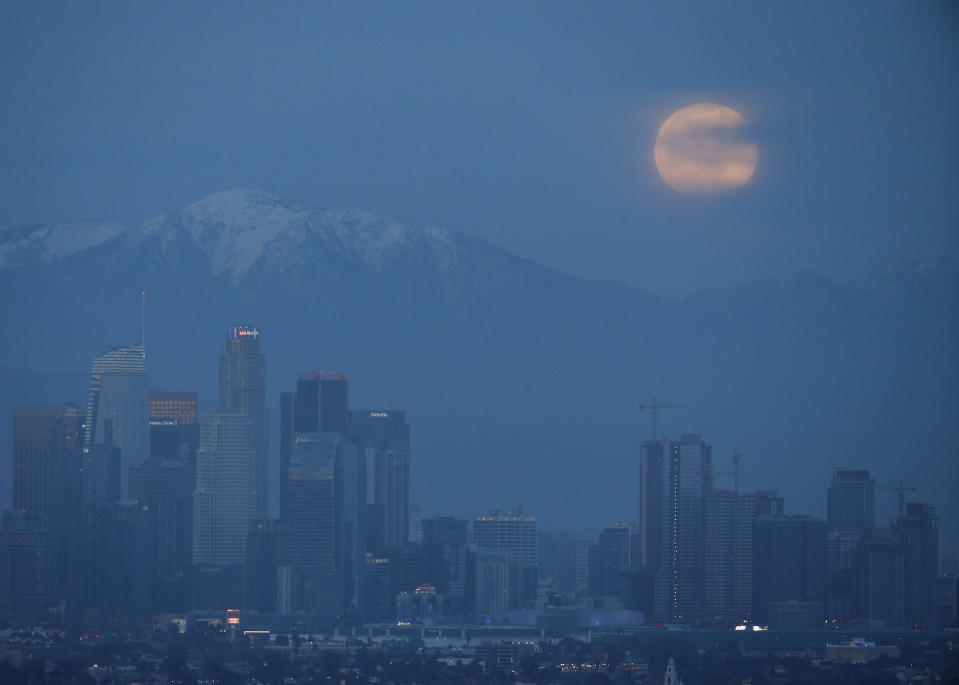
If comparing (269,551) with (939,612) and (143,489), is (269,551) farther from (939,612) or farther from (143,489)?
(939,612)

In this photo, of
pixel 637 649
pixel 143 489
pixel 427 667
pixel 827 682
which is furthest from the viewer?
pixel 143 489

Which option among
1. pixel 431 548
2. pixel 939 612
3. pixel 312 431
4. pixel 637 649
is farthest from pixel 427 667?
pixel 312 431

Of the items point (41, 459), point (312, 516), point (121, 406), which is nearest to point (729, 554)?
point (312, 516)

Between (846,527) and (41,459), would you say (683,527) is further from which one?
(41,459)

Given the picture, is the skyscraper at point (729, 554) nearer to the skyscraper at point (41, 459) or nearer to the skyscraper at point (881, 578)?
the skyscraper at point (881, 578)

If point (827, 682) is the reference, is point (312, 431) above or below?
above
